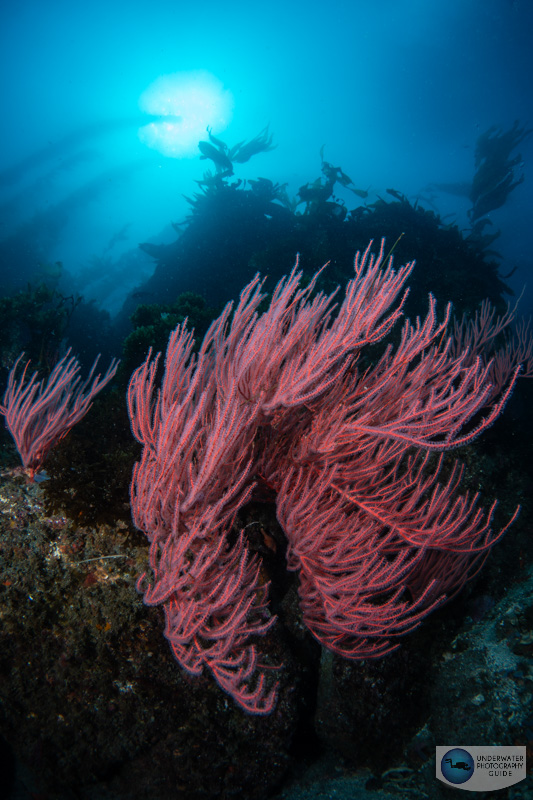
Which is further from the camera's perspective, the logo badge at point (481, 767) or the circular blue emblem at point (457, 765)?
the circular blue emblem at point (457, 765)

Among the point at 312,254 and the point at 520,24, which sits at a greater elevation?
the point at 520,24

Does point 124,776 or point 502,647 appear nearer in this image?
point 124,776

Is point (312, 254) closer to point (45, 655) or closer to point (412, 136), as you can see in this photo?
point (45, 655)

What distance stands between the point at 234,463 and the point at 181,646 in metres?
1.27

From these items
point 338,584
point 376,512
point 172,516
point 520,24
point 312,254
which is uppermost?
point 520,24

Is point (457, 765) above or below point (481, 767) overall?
below

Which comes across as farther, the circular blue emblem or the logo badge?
the circular blue emblem

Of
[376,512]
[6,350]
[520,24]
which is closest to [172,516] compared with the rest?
[376,512]

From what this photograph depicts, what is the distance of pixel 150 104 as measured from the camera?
7812 cm

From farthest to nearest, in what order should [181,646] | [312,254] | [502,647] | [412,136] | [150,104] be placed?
1. [150,104]
2. [412,136]
3. [312,254]
4. [502,647]
5. [181,646]

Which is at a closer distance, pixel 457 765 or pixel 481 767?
pixel 481 767

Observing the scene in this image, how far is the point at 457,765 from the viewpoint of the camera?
265cm

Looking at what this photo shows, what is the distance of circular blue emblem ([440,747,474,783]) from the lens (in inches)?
102

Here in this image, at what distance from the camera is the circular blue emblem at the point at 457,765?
2.58 metres
